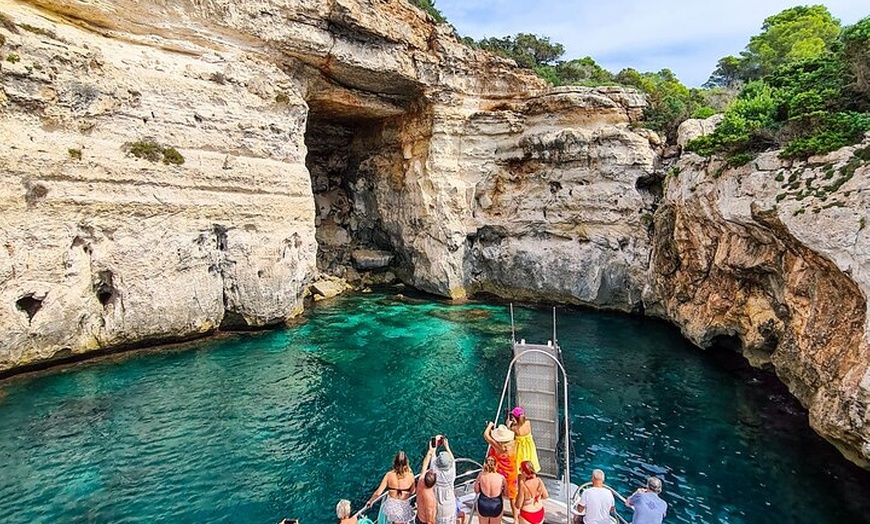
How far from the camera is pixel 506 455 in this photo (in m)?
7.47

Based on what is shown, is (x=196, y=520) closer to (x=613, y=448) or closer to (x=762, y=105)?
(x=613, y=448)

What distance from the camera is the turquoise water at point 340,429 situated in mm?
9391

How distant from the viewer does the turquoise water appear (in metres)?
9.39

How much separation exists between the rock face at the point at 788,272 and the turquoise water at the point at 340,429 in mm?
1374

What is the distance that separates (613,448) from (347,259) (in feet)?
76.4

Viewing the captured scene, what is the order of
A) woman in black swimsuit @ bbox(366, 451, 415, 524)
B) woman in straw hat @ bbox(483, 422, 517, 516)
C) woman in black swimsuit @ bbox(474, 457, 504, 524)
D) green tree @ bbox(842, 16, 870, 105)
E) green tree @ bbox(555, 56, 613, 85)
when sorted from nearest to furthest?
woman in black swimsuit @ bbox(474, 457, 504, 524), woman in black swimsuit @ bbox(366, 451, 415, 524), woman in straw hat @ bbox(483, 422, 517, 516), green tree @ bbox(842, 16, 870, 105), green tree @ bbox(555, 56, 613, 85)

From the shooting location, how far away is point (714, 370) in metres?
16.4

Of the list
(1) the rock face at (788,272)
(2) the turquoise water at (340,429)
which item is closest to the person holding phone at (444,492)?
(2) the turquoise water at (340,429)

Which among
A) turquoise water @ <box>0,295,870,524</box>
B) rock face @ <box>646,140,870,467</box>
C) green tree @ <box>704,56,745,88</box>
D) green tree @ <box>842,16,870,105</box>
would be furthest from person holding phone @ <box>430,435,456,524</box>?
green tree @ <box>704,56,745,88</box>

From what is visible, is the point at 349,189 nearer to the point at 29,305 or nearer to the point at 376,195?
the point at 376,195

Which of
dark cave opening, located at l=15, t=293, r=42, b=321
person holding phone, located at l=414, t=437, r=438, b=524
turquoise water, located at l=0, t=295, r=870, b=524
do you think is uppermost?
dark cave opening, located at l=15, t=293, r=42, b=321

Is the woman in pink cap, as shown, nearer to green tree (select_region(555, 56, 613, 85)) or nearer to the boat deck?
the boat deck

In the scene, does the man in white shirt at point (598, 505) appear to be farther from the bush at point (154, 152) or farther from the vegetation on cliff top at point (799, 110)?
the bush at point (154, 152)

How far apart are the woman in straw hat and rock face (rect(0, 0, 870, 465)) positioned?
669 cm
